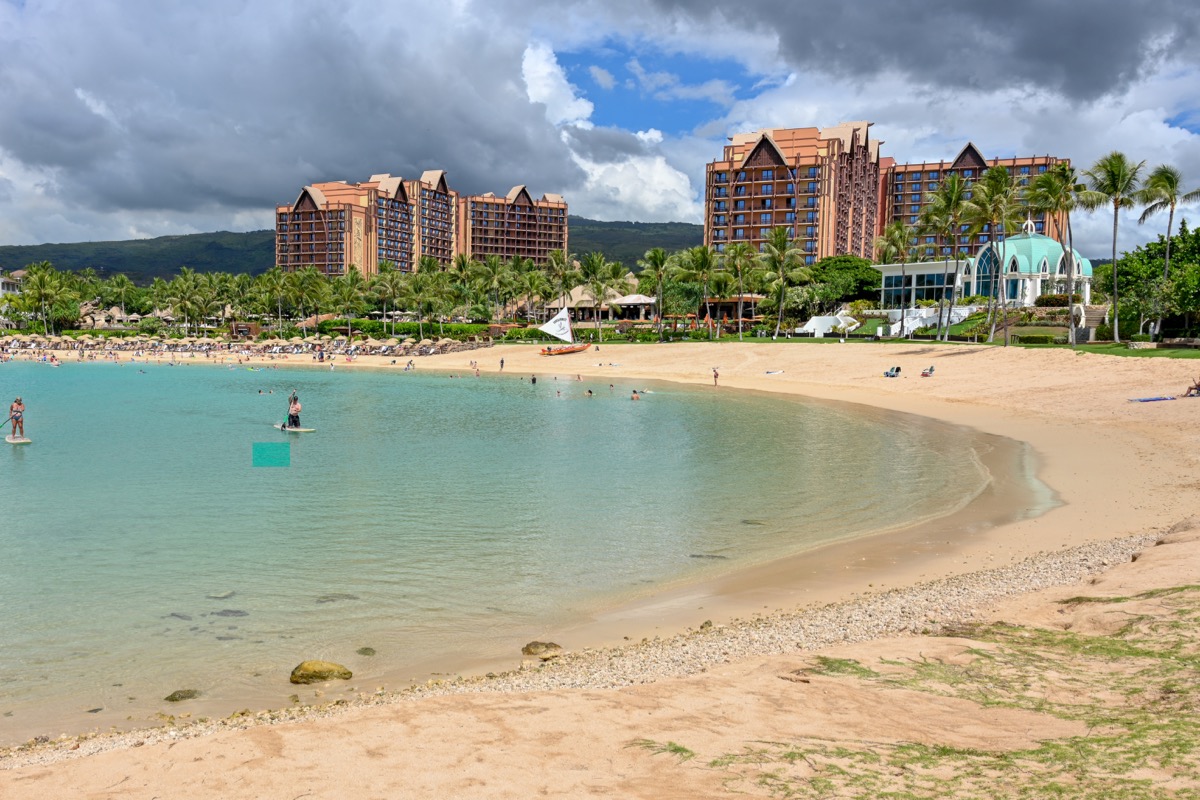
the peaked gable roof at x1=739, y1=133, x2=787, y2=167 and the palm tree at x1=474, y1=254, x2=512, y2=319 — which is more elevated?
the peaked gable roof at x1=739, y1=133, x2=787, y2=167

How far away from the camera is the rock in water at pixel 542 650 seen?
402 inches

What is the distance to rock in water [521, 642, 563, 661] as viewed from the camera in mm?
10221

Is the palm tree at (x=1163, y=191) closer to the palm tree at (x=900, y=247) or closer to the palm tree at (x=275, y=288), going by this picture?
the palm tree at (x=900, y=247)

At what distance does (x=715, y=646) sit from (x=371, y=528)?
1029 centimetres

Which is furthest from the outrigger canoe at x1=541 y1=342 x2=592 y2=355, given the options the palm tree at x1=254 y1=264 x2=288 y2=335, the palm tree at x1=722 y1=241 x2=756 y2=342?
the palm tree at x1=254 y1=264 x2=288 y2=335

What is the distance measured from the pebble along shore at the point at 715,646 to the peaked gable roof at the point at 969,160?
16524 cm

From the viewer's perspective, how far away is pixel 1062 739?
20.7 feet

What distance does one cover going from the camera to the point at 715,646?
9.73 metres

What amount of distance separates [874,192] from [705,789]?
6555 inches

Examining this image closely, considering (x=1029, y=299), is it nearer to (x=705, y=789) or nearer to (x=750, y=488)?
(x=750, y=488)

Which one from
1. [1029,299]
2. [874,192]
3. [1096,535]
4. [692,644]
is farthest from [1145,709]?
[874,192]

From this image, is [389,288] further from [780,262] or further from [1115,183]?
[1115,183]

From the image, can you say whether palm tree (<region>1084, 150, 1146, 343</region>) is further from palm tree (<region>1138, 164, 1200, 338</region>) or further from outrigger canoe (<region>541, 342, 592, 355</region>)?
outrigger canoe (<region>541, 342, 592, 355</region>)

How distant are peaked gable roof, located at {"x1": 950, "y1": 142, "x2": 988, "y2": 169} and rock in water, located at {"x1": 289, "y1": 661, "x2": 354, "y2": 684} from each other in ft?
562
